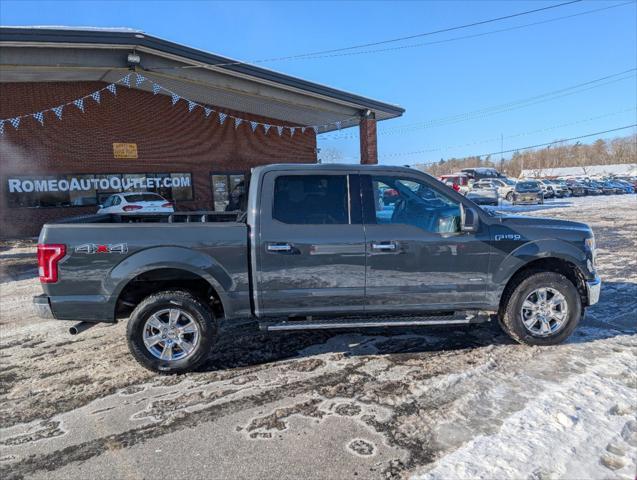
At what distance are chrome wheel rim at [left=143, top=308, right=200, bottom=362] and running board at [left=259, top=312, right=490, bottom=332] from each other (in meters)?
0.68

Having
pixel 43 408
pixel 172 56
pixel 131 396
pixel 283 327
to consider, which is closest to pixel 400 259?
pixel 283 327

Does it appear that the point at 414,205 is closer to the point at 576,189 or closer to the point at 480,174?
the point at 576,189

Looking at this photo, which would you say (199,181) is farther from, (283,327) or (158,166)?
(283,327)

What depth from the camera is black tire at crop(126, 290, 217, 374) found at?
403 cm

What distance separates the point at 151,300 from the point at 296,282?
137 cm

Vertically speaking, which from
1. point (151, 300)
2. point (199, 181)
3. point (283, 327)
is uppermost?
point (199, 181)

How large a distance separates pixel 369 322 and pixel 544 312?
1.86 metres

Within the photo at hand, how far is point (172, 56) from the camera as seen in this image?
1466 centimetres

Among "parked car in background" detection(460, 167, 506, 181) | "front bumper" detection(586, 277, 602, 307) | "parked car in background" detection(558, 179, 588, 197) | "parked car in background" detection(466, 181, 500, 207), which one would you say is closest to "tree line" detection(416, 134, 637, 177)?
"parked car in background" detection(460, 167, 506, 181)

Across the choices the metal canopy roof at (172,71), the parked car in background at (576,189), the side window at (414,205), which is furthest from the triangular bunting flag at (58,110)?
the parked car in background at (576,189)

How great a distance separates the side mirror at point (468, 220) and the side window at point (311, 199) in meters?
1.12

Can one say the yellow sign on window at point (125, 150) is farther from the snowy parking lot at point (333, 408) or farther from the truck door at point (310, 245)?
the truck door at point (310, 245)

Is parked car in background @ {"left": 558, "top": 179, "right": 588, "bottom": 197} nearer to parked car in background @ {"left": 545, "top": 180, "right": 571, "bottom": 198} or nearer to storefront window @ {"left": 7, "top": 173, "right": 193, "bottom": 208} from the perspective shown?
parked car in background @ {"left": 545, "top": 180, "right": 571, "bottom": 198}

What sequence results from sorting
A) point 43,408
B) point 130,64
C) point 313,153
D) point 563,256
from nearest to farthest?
point 43,408
point 563,256
point 130,64
point 313,153
